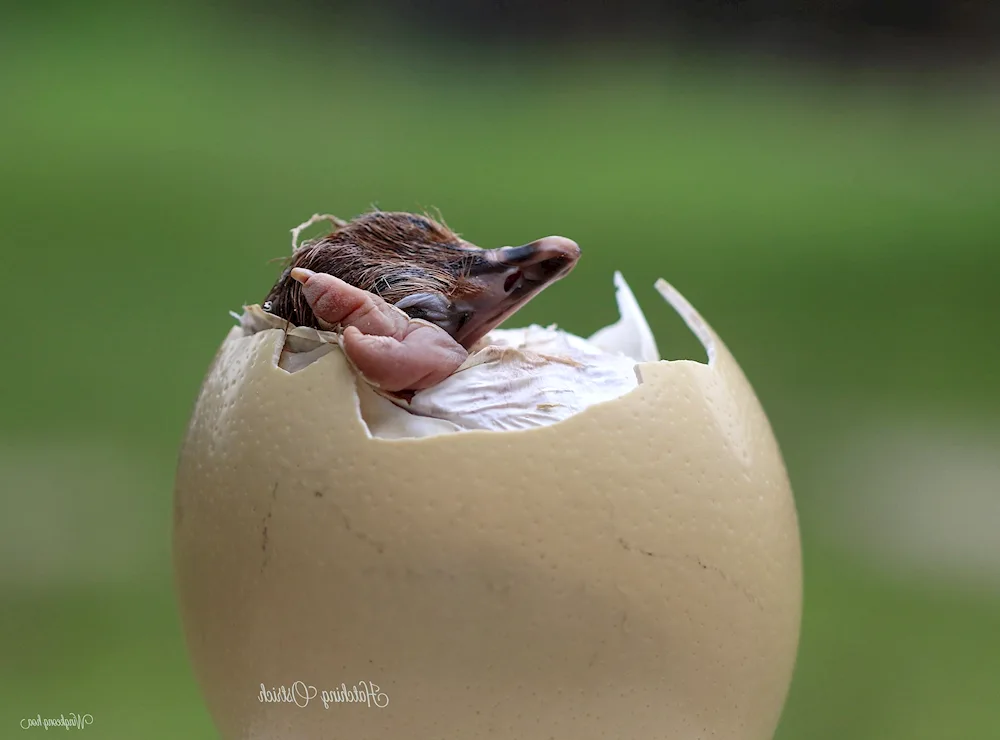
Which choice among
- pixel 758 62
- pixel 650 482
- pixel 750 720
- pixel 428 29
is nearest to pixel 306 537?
pixel 650 482

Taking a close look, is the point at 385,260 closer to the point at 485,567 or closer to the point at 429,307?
the point at 429,307
